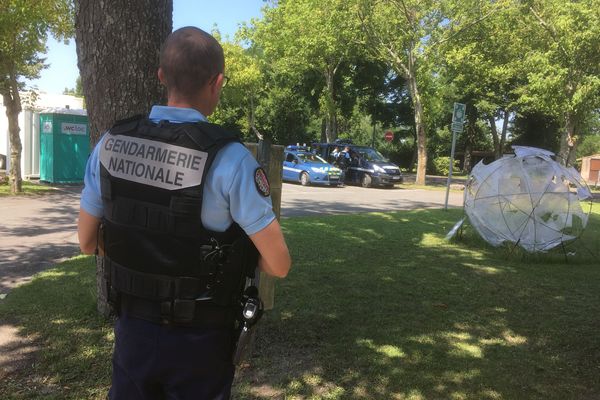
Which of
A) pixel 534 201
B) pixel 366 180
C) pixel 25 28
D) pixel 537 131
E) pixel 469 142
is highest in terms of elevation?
pixel 537 131

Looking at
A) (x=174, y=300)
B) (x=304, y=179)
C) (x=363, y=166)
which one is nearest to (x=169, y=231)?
(x=174, y=300)

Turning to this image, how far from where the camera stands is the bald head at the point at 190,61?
1.78 metres

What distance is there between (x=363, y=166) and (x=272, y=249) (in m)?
22.8

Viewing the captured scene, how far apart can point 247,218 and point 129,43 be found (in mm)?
2708

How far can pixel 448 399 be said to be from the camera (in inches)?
134

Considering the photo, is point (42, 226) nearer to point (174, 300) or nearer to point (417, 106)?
point (174, 300)

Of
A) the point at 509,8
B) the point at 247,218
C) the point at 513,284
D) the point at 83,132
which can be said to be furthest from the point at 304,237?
the point at 509,8

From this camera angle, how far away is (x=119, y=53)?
3.90 meters

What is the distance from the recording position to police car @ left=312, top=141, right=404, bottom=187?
23.5 meters

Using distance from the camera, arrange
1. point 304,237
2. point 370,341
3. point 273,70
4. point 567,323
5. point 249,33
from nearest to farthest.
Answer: point 370,341
point 567,323
point 304,237
point 249,33
point 273,70

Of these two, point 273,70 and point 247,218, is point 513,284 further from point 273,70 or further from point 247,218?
point 273,70

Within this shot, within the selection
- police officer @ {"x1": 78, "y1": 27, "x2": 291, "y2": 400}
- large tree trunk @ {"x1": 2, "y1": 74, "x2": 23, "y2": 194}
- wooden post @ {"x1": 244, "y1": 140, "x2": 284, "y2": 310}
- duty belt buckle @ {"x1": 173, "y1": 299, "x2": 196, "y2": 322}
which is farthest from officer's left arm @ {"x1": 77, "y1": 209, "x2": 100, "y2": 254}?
large tree trunk @ {"x1": 2, "y1": 74, "x2": 23, "y2": 194}

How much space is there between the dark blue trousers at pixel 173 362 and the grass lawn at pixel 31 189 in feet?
45.9

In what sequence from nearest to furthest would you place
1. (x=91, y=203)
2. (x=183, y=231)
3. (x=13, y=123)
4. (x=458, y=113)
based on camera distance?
A: (x=183, y=231)
(x=91, y=203)
(x=458, y=113)
(x=13, y=123)
